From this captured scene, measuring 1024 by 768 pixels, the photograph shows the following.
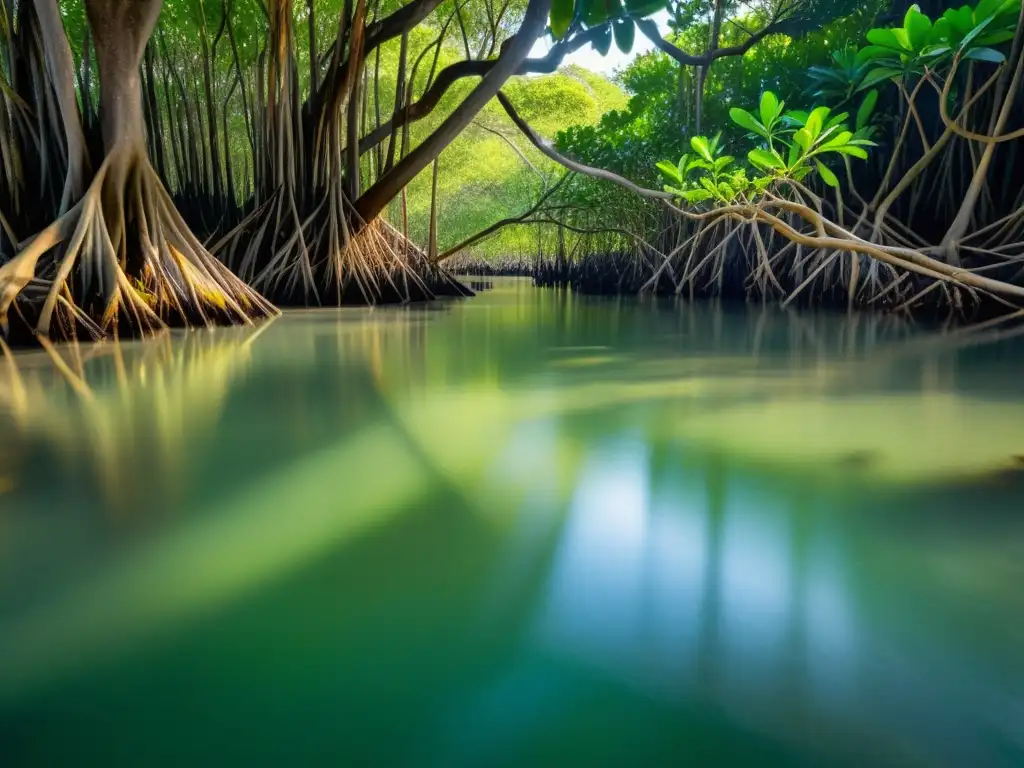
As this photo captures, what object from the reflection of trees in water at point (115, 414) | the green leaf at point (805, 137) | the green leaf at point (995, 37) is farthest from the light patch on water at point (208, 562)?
→ the green leaf at point (995, 37)

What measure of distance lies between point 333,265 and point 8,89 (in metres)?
2.06

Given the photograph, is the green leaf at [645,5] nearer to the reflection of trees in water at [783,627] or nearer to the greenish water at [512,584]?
the greenish water at [512,584]

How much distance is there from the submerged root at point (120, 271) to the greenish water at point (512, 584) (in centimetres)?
150

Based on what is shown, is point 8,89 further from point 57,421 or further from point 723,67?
point 723,67

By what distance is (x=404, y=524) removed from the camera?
0.93 meters

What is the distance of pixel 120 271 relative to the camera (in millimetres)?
3143

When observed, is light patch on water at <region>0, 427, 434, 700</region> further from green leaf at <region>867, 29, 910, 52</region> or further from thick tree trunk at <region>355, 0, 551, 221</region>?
thick tree trunk at <region>355, 0, 551, 221</region>

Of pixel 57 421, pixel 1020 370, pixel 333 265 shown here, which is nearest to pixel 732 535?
pixel 57 421

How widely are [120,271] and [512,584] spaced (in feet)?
9.60

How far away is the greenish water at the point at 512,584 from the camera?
20.7 inches

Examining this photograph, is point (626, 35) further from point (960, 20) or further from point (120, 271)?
point (120, 271)

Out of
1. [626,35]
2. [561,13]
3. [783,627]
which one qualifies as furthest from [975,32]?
[783,627]

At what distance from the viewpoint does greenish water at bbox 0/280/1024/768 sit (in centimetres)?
53

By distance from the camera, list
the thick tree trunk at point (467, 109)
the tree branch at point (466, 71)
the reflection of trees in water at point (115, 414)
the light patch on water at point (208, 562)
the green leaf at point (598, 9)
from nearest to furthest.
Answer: the light patch on water at point (208, 562) → the reflection of trees in water at point (115, 414) → the green leaf at point (598, 9) → the thick tree trunk at point (467, 109) → the tree branch at point (466, 71)
